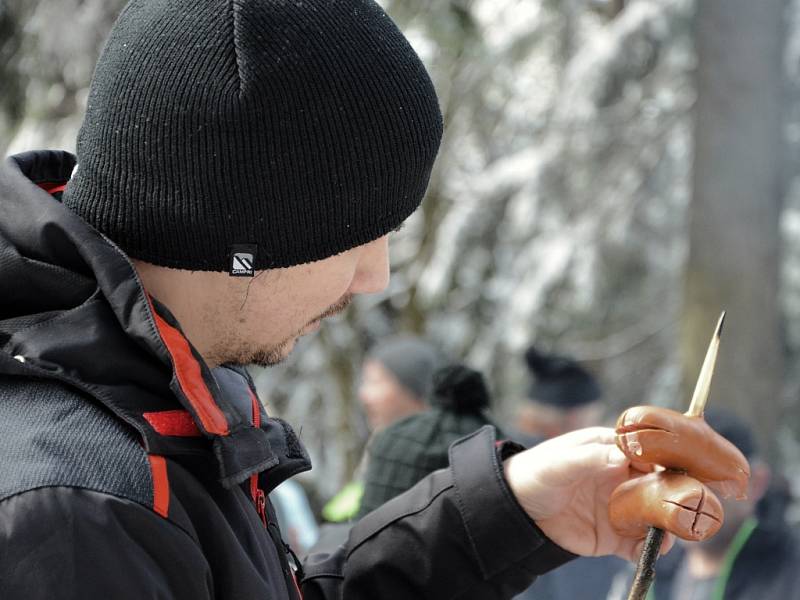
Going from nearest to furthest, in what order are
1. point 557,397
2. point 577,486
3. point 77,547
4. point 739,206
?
point 77,547 → point 577,486 → point 557,397 → point 739,206

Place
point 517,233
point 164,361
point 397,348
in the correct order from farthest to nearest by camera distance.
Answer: point 517,233, point 397,348, point 164,361

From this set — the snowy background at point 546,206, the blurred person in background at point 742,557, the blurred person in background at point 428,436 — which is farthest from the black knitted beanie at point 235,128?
the snowy background at point 546,206

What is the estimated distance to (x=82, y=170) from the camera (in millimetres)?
1480

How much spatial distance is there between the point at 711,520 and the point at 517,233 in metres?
6.43

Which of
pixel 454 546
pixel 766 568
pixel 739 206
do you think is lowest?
pixel 766 568

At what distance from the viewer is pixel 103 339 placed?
A: 4.19 feet

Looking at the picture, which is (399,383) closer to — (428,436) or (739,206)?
(428,436)

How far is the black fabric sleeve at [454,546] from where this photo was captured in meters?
1.80

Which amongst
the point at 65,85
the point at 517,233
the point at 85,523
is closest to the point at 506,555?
the point at 85,523

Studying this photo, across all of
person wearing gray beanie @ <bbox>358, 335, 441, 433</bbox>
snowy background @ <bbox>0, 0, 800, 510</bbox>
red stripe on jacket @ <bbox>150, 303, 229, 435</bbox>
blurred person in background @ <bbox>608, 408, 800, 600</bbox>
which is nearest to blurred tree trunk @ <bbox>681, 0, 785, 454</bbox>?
snowy background @ <bbox>0, 0, 800, 510</bbox>

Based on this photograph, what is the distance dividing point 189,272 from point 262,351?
158 millimetres

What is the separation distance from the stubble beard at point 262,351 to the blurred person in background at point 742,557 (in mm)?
2583

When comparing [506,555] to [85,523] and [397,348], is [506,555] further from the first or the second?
[397,348]

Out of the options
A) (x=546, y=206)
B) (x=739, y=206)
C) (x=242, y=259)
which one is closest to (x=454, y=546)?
(x=242, y=259)
